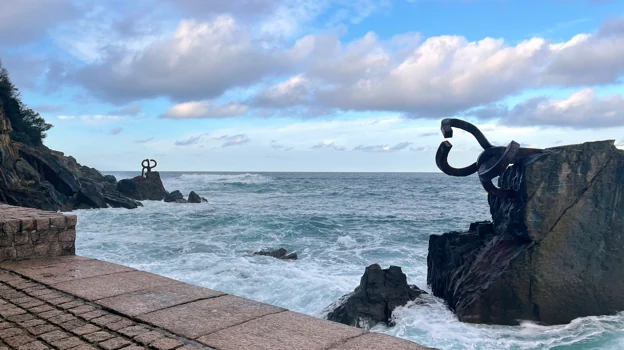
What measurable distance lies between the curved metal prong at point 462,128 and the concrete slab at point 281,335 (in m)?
5.56

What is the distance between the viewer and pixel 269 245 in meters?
14.3

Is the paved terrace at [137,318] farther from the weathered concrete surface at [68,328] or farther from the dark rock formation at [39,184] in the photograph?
the dark rock formation at [39,184]

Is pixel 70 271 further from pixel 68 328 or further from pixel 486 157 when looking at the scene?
pixel 486 157

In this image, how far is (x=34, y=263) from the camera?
4.74m

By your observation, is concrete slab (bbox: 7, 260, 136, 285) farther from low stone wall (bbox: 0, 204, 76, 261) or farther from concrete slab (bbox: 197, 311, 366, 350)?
concrete slab (bbox: 197, 311, 366, 350)

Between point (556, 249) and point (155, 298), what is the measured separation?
5.83 metres

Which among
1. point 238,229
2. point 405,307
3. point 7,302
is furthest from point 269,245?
point 7,302

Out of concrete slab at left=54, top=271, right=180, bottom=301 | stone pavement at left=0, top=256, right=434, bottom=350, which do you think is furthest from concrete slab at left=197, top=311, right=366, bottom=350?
concrete slab at left=54, top=271, right=180, bottom=301

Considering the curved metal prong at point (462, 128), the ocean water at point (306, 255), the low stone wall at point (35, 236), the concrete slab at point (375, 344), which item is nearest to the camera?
the concrete slab at point (375, 344)

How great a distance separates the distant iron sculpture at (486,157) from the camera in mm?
7523

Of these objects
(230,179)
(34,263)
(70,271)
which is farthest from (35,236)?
(230,179)

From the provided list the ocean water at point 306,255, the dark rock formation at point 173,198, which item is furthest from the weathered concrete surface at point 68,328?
the dark rock formation at point 173,198

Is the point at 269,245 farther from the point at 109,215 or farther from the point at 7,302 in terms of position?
the point at 7,302

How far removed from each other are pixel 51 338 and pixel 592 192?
23.8ft
